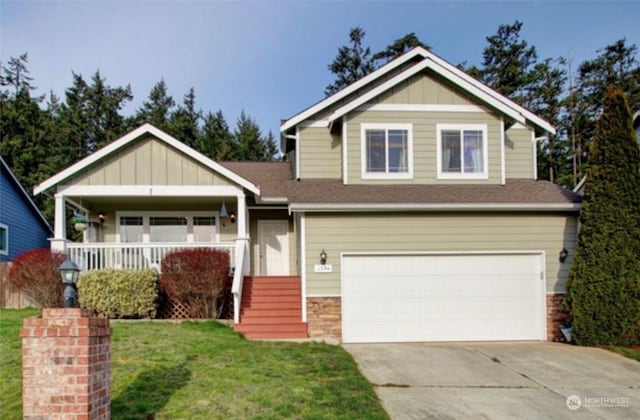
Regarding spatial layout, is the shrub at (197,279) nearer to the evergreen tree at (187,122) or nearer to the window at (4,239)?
the window at (4,239)

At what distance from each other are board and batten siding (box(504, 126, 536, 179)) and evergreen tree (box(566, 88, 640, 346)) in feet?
9.11

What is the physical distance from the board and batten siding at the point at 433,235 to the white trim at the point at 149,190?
291 centimetres

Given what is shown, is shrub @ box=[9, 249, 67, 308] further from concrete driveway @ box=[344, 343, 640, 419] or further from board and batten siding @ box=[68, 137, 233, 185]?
concrete driveway @ box=[344, 343, 640, 419]

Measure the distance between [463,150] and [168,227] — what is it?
28.4 feet

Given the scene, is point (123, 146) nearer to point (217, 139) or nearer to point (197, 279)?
point (197, 279)

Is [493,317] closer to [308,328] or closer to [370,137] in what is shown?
[308,328]

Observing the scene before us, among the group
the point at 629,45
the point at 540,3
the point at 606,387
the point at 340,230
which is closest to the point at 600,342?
the point at 606,387

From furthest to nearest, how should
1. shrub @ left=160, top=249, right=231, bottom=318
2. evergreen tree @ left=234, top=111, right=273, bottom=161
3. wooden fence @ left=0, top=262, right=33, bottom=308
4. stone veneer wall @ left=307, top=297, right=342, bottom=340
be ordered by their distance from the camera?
evergreen tree @ left=234, top=111, right=273, bottom=161
wooden fence @ left=0, top=262, right=33, bottom=308
shrub @ left=160, top=249, right=231, bottom=318
stone veneer wall @ left=307, top=297, right=342, bottom=340

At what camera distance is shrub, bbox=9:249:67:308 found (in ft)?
40.8

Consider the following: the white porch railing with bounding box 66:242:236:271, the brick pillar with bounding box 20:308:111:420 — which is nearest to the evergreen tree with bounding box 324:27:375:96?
the white porch railing with bounding box 66:242:236:271

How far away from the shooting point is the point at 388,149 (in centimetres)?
1291

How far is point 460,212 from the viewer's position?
11.7m

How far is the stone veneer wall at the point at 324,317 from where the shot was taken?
11.2m
